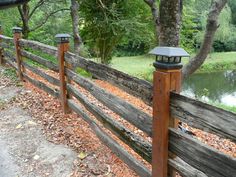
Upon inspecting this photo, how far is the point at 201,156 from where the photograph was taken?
2217 mm

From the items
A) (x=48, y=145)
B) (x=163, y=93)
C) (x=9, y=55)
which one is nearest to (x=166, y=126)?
(x=163, y=93)

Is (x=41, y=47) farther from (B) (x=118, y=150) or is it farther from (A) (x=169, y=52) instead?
(A) (x=169, y=52)

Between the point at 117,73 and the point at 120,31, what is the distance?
7397 millimetres

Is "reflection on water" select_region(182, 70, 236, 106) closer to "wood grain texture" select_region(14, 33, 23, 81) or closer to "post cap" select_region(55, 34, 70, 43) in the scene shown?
"wood grain texture" select_region(14, 33, 23, 81)

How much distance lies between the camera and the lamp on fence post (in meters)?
2.38

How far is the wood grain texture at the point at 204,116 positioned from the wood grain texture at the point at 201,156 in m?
0.13

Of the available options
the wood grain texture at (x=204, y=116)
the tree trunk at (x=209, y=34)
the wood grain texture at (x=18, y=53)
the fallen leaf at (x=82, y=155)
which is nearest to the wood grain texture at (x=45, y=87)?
the wood grain texture at (x=18, y=53)

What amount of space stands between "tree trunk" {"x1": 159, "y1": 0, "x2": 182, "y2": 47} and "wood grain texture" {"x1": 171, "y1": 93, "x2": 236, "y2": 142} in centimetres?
261

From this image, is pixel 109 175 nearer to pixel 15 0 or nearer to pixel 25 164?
pixel 25 164

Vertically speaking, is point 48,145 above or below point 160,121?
below

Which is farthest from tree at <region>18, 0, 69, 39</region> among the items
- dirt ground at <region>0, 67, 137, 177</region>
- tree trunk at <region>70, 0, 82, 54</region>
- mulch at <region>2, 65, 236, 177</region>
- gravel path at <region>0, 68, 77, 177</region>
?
gravel path at <region>0, 68, 77, 177</region>

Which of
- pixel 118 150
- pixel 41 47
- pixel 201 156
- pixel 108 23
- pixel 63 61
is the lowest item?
pixel 118 150

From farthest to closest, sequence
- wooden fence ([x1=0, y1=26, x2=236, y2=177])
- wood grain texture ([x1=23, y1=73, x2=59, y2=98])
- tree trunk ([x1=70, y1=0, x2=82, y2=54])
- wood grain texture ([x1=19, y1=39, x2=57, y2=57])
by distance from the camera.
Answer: tree trunk ([x1=70, y1=0, x2=82, y2=54]), wood grain texture ([x1=23, y1=73, x2=59, y2=98]), wood grain texture ([x1=19, y1=39, x2=57, y2=57]), wooden fence ([x1=0, y1=26, x2=236, y2=177])

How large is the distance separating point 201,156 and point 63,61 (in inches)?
129
